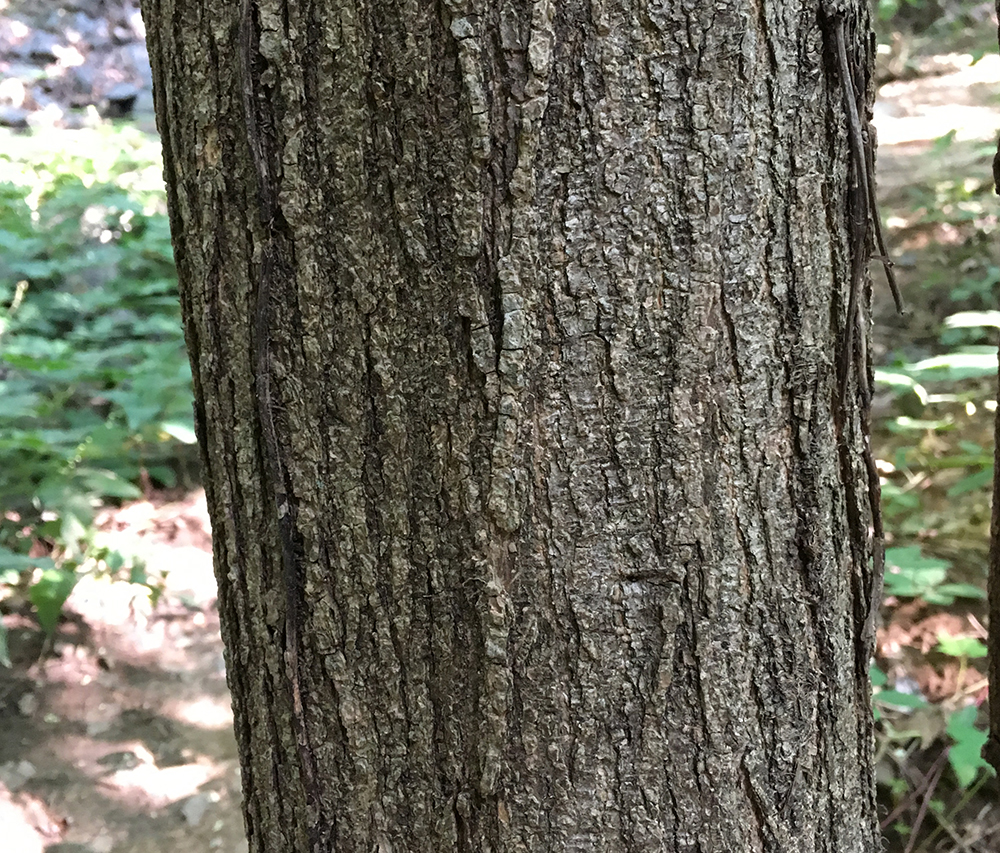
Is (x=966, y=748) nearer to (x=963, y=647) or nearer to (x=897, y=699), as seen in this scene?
(x=897, y=699)

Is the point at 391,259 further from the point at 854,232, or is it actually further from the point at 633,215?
the point at 854,232

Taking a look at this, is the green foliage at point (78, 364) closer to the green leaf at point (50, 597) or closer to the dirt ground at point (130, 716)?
the green leaf at point (50, 597)

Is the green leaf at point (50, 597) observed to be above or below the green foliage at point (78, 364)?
below

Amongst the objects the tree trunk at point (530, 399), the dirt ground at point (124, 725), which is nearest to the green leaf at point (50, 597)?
the dirt ground at point (124, 725)

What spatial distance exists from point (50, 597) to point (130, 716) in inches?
19.4

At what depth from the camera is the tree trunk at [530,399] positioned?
79cm

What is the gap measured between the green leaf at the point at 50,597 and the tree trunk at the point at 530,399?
236 cm

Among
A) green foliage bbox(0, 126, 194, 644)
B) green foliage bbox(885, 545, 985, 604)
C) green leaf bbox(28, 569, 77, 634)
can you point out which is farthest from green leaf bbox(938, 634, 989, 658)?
green leaf bbox(28, 569, 77, 634)

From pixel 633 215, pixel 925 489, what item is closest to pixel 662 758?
pixel 633 215

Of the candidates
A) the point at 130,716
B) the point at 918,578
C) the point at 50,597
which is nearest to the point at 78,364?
the point at 50,597

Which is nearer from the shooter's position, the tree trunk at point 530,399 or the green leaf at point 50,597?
the tree trunk at point 530,399

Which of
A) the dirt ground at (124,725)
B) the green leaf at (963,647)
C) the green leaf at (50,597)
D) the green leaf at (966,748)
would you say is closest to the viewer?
the green leaf at (966,748)

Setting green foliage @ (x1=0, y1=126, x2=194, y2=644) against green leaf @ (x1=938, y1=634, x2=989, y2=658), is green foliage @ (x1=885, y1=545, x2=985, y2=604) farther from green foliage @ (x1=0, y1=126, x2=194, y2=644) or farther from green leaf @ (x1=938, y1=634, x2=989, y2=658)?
green foliage @ (x1=0, y1=126, x2=194, y2=644)

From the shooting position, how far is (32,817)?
2504mm
